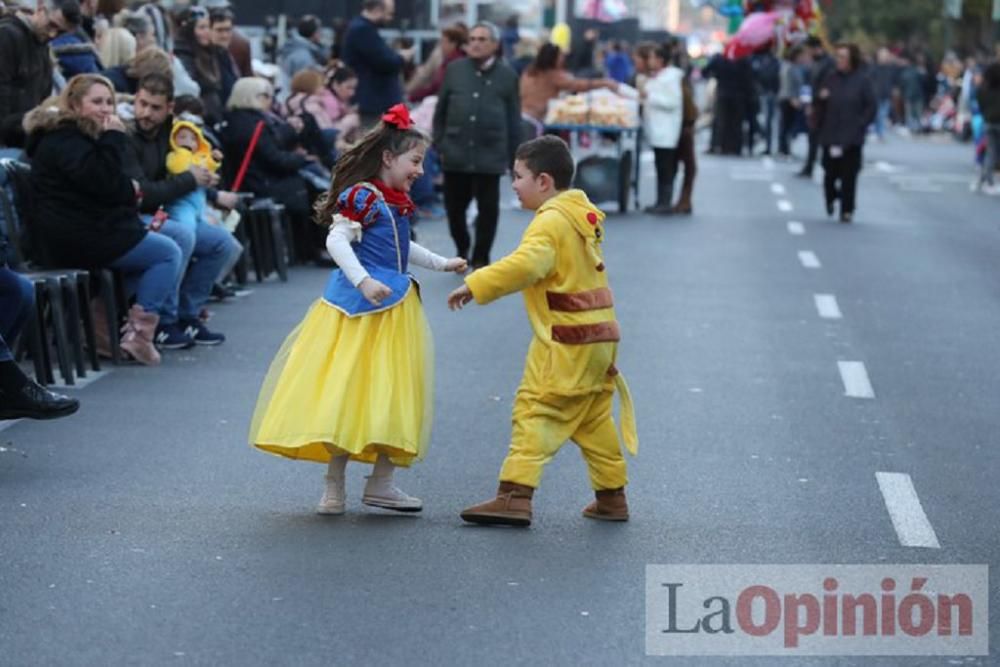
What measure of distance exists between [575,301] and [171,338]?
16.9 ft

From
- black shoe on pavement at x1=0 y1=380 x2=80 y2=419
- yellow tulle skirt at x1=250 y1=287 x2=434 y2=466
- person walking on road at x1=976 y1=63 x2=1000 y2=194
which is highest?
yellow tulle skirt at x1=250 y1=287 x2=434 y2=466

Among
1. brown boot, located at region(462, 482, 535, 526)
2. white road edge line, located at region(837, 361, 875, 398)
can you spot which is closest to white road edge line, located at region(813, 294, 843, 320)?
white road edge line, located at region(837, 361, 875, 398)

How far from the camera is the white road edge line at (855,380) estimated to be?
11.9 meters

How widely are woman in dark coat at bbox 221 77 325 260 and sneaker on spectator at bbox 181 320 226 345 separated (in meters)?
3.15

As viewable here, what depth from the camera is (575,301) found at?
8062 mm

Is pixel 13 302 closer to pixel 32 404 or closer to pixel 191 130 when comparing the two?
pixel 32 404

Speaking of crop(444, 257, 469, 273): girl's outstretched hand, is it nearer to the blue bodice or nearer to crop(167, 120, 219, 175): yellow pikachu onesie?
the blue bodice

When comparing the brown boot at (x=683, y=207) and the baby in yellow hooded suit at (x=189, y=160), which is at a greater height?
the baby in yellow hooded suit at (x=189, y=160)

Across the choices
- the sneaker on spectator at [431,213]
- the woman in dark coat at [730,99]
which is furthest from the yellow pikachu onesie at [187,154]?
the woman in dark coat at [730,99]

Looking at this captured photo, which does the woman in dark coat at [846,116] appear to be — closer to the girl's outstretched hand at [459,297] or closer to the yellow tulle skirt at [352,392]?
the yellow tulle skirt at [352,392]

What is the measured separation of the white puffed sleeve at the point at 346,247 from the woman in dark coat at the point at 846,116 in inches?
620

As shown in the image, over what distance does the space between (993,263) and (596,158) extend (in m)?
5.29

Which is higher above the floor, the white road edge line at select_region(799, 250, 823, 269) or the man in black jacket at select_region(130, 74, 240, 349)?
the man in black jacket at select_region(130, 74, 240, 349)

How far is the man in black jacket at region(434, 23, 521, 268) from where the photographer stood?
17219mm
